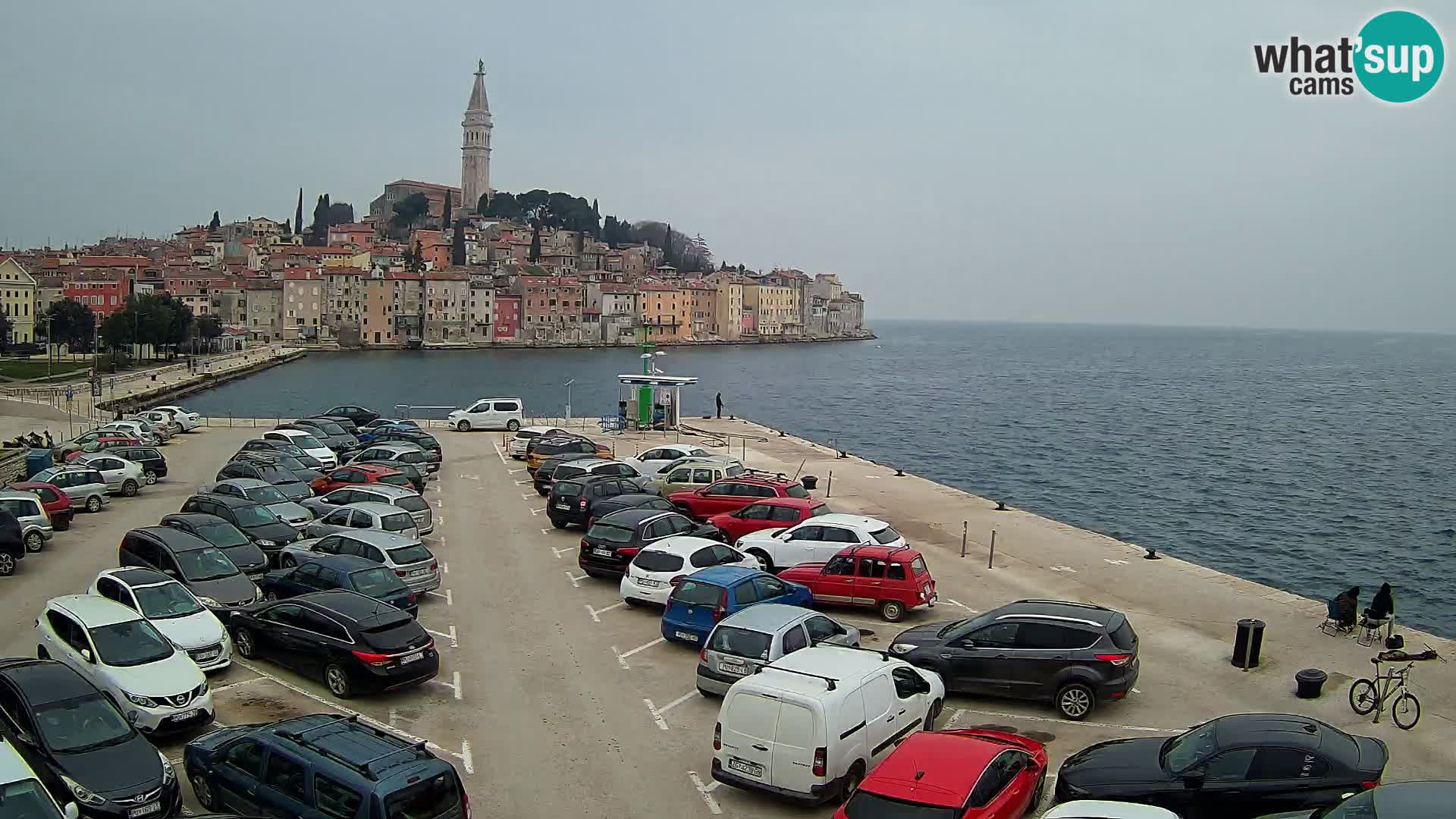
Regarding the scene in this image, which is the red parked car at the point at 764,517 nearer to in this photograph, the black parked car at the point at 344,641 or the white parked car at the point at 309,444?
the black parked car at the point at 344,641

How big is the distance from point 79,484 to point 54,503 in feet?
10.4

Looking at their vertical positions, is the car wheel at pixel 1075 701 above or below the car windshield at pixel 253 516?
below

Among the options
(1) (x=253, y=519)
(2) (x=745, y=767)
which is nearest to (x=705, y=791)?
(2) (x=745, y=767)

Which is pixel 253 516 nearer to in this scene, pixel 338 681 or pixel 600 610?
pixel 600 610

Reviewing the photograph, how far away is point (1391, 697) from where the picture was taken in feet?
40.9

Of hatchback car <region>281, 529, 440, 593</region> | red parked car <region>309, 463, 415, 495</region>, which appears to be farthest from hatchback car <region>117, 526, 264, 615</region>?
red parked car <region>309, 463, 415, 495</region>

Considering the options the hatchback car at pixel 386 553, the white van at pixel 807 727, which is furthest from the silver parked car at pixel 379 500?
the white van at pixel 807 727

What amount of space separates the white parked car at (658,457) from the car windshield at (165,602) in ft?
50.0

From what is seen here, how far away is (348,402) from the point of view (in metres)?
83.3

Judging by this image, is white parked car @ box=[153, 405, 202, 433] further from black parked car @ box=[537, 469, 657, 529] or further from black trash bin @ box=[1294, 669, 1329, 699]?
black trash bin @ box=[1294, 669, 1329, 699]

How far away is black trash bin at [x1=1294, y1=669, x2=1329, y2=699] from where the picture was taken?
12.7 metres

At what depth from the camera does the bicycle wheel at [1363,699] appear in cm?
1211

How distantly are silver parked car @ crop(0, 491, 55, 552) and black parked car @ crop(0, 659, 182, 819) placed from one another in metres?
11.4

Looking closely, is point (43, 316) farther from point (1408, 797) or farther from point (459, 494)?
point (1408, 797)
